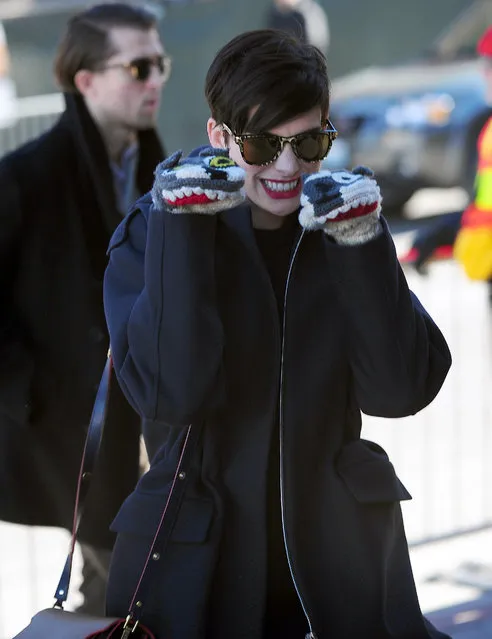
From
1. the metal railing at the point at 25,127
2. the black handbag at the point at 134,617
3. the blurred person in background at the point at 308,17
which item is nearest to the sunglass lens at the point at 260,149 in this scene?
the black handbag at the point at 134,617

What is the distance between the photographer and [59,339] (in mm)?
3879

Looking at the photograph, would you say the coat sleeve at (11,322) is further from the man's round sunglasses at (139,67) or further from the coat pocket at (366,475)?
the coat pocket at (366,475)

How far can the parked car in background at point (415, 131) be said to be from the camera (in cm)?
1280

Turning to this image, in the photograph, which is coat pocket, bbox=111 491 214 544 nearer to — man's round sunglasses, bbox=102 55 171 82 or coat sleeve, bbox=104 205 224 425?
coat sleeve, bbox=104 205 224 425

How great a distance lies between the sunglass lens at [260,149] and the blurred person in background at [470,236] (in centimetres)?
250

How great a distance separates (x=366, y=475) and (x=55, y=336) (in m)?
1.57

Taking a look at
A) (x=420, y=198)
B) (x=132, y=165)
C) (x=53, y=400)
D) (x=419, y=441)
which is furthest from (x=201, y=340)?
(x=420, y=198)

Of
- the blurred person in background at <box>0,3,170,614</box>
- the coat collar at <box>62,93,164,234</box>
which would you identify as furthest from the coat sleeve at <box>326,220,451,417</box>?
the coat collar at <box>62,93,164,234</box>

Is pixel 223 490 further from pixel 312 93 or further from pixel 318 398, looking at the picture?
pixel 312 93

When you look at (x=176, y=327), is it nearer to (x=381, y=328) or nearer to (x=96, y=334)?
(x=381, y=328)

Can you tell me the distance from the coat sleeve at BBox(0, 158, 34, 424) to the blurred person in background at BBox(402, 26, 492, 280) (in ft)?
6.10

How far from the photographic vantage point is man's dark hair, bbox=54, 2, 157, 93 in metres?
4.32

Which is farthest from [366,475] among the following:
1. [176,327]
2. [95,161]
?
[95,161]

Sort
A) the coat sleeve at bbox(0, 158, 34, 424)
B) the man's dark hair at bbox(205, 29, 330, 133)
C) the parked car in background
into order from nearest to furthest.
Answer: the man's dark hair at bbox(205, 29, 330, 133)
the coat sleeve at bbox(0, 158, 34, 424)
the parked car in background
